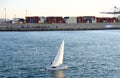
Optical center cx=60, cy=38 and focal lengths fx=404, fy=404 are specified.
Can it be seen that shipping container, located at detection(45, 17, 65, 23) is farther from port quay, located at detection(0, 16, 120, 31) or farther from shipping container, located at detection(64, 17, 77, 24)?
shipping container, located at detection(64, 17, 77, 24)

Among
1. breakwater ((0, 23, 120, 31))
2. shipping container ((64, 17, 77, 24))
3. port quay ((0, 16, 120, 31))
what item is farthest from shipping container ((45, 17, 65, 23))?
breakwater ((0, 23, 120, 31))

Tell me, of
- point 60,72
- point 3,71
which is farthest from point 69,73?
point 3,71

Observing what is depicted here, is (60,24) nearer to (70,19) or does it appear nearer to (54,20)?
(54,20)

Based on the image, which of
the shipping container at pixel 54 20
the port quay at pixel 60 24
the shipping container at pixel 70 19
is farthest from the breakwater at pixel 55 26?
the shipping container at pixel 70 19

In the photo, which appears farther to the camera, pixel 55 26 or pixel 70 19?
pixel 70 19

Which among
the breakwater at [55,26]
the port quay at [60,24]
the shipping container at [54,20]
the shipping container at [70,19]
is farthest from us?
the shipping container at [70,19]

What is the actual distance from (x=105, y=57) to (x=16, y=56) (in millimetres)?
14321

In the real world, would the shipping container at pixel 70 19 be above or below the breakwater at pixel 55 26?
above

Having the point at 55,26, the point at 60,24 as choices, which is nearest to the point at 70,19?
the point at 60,24

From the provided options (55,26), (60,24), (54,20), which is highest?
(54,20)

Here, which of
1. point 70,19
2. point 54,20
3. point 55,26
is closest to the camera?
point 55,26

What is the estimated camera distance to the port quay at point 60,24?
16788cm

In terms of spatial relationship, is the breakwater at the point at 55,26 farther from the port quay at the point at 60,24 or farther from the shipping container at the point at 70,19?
the shipping container at the point at 70,19

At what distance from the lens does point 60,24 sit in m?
175
